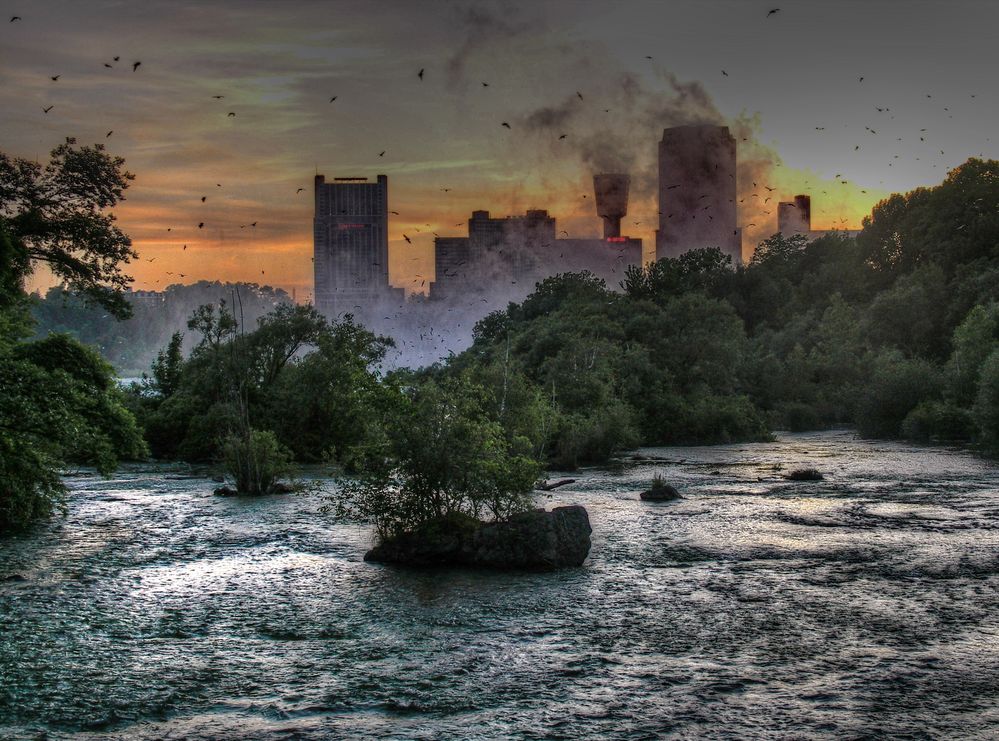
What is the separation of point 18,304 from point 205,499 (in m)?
10.6

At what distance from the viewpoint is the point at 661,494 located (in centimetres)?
4134

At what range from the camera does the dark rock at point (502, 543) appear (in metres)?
27.0

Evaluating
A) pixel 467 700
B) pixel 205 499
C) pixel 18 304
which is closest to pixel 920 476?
pixel 205 499

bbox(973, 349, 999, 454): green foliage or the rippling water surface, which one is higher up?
bbox(973, 349, 999, 454): green foliage

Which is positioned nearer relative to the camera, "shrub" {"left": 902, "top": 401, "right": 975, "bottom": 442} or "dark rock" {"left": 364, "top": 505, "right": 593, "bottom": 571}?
"dark rock" {"left": 364, "top": 505, "right": 593, "bottom": 571}

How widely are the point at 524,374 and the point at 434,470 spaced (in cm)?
4145

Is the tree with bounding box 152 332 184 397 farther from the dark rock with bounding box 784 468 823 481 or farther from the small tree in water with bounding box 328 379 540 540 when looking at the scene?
the small tree in water with bounding box 328 379 540 540

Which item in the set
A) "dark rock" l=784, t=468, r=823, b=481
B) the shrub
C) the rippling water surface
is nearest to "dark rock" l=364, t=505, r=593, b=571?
the rippling water surface

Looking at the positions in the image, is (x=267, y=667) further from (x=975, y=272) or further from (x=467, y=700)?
(x=975, y=272)

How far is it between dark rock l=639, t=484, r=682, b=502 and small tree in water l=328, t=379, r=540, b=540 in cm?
1327

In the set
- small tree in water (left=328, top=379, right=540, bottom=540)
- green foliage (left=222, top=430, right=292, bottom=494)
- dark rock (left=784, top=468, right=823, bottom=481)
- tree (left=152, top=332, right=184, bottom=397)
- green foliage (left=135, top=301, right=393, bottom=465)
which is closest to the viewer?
small tree in water (left=328, top=379, right=540, bottom=540)

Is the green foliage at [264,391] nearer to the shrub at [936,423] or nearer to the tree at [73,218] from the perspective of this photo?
the tree at [73,218]

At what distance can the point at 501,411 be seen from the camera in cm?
5231

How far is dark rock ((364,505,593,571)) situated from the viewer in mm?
26969
